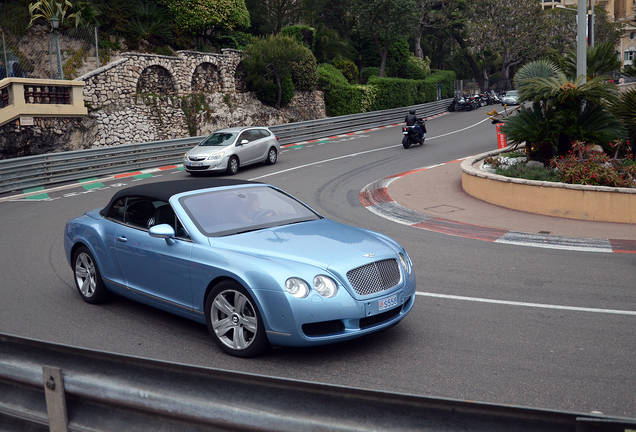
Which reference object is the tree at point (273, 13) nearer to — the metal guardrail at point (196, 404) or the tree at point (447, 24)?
the tree at point (447, 24)

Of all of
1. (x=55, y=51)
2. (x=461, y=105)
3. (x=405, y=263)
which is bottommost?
(x=405, y=263)

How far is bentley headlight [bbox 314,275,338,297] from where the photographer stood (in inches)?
204

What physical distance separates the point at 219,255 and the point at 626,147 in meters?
12.5

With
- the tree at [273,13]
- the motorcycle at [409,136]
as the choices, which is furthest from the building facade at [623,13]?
the motorcycle at [409,136]

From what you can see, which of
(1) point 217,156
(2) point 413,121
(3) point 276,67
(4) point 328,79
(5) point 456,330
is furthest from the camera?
(4) point 328,79

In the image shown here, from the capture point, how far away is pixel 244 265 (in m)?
5.39

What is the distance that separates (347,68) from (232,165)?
24.4 metres

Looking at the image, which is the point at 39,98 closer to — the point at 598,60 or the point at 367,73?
the point at 598,60

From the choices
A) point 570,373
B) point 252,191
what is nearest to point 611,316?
point 570,373

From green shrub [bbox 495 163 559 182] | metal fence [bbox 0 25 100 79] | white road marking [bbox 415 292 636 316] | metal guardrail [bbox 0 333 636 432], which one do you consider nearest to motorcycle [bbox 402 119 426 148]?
green shrub [bbox 495 163 559 182]

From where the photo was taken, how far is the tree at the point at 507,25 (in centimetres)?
5794

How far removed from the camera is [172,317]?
22.3 feet

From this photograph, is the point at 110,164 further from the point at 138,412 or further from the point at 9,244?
the point at 138,412

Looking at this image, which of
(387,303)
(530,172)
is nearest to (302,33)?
(530,172)
